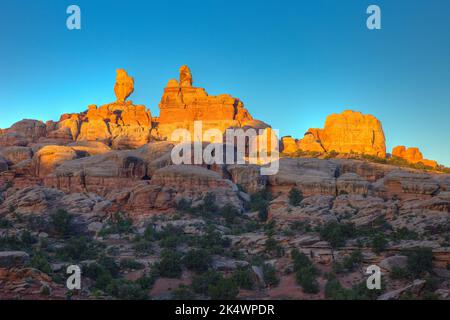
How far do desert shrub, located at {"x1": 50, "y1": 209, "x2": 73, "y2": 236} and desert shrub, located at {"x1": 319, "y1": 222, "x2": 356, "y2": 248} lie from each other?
15.9 metres

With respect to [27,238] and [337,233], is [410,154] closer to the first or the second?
[337,233]

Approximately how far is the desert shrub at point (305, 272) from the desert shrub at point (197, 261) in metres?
4.53

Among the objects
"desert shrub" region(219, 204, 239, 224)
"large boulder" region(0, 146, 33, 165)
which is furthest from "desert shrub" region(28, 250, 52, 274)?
"large boulder" region(0, 146, 33, 165)

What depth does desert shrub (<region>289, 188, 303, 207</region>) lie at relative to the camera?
39.0 meters

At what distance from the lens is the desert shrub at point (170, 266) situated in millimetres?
26391

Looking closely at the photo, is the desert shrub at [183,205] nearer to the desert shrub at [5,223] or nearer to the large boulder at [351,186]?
the desert shrub at [5,223]

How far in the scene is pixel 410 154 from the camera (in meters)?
69.9

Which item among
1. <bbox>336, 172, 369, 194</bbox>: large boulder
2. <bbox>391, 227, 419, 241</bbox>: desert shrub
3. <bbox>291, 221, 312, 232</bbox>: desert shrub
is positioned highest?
<bbox>336, 172, 369, 194</bbox>: large boulder

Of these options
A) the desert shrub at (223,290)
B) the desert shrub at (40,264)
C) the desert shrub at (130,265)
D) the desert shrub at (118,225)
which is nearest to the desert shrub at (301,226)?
the desert shrub at (223,290)

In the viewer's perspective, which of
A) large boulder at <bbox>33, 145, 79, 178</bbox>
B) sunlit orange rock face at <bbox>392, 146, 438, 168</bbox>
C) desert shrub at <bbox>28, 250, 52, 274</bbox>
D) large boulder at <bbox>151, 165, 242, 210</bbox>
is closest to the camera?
desert shrub at <bbox>28, 250, 52, 274</bbox>

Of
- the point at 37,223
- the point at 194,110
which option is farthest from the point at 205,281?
the point at 194,110

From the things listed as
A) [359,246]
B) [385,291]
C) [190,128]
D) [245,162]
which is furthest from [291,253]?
[190,128]

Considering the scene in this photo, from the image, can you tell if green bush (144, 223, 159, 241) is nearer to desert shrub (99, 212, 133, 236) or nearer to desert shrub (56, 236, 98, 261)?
desert shrub (99, 212, 133, 236)

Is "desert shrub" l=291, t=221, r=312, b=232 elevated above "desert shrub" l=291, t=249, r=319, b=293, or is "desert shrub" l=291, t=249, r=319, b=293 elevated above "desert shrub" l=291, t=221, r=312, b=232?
"desert shrub" l=291, t=221, r=312, b=232
